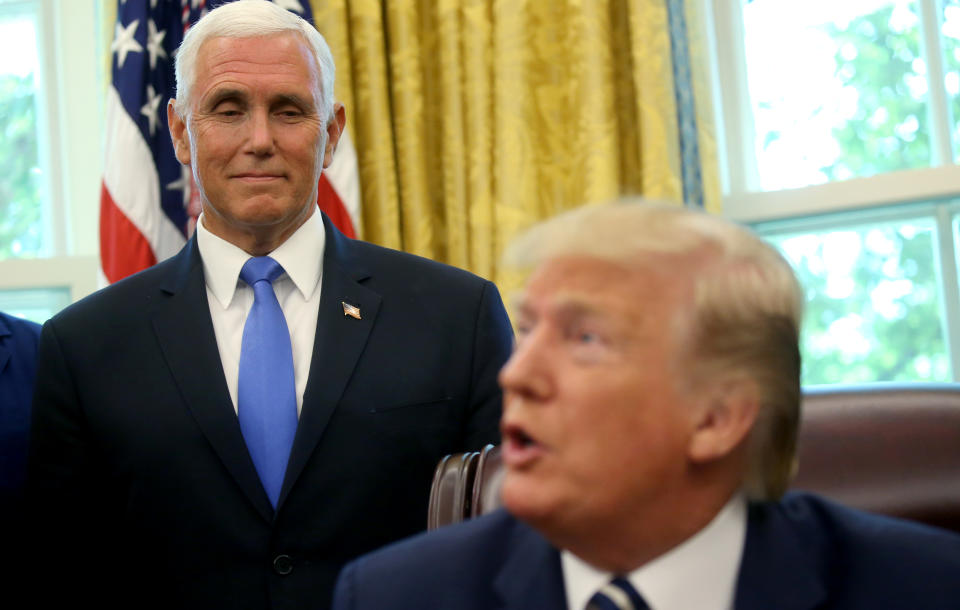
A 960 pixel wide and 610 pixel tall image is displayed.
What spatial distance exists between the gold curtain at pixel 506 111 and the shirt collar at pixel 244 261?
1147mm

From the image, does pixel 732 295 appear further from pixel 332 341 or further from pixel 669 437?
pixel 332 341

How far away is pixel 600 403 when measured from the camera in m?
1.15

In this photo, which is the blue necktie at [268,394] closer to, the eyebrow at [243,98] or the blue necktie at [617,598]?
the eyebrow at [243,98]

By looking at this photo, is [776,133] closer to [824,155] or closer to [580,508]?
[824,155]

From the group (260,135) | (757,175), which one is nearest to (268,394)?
(260,135)

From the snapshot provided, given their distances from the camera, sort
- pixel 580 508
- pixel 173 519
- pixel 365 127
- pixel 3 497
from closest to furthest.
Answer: pixel 580 508, pixel 173 519, pixel 3 497, pixel 365 127

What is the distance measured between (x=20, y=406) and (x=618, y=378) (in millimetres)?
1783

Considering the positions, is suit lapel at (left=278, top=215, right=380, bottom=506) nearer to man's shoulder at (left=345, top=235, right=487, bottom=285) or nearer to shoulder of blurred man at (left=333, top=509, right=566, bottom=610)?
man's shoulder at (left=345, top=235, right=487, bottom=285)

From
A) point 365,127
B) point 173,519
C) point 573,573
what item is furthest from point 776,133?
point 573,573

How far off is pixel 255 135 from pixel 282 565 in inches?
33.2

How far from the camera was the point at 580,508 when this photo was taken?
3.78ft

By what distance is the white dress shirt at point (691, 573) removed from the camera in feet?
3.89

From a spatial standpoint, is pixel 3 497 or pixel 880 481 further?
pixel 3 497

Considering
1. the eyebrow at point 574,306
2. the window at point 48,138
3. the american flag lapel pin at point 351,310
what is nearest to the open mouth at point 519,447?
the eyebrow at point 574,306
